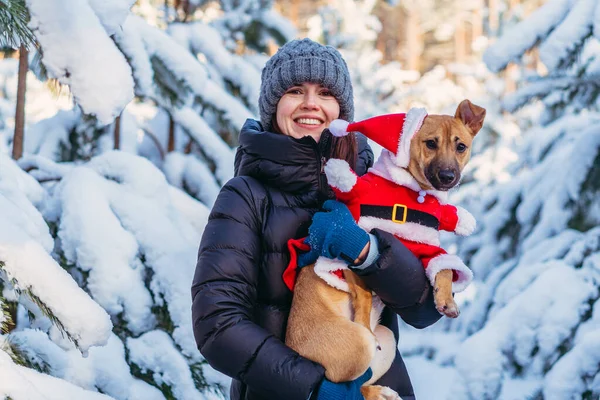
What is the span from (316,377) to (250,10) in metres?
5.04

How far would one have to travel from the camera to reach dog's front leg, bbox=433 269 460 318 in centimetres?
217

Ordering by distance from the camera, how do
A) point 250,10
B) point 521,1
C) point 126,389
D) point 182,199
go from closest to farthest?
1. point 126,389
2. point 182,199
3. point 250,10
4. point 521,1

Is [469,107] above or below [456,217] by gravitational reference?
above

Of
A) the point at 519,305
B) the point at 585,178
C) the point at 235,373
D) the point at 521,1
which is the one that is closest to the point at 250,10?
the point at 585,178

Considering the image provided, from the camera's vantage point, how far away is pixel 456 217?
2.32m

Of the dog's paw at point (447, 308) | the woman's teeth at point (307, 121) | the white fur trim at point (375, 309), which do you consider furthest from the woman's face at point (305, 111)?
the dog's paw at point (447, 308)

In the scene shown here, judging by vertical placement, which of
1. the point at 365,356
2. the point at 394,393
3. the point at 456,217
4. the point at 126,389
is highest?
the point at 456,217

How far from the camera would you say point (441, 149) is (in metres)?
2.23

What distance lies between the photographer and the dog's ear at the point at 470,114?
7.57ft

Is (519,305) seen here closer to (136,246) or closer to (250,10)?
(136,246)

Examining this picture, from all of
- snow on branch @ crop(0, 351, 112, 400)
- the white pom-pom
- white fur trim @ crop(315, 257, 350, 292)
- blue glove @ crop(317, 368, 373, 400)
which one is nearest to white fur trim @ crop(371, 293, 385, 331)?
white fur trim @ crop(315, 257, 350, 292)

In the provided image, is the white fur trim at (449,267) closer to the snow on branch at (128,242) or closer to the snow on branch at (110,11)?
the snow on branch at (128,242)

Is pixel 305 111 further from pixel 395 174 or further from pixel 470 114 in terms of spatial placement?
pixel 470 114

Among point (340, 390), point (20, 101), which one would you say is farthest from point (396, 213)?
point (20, 101)
